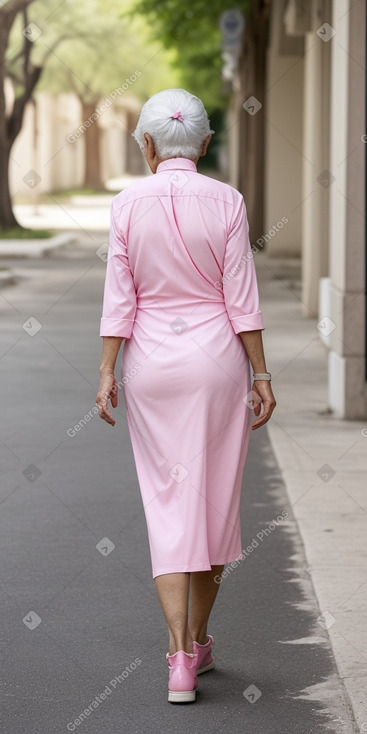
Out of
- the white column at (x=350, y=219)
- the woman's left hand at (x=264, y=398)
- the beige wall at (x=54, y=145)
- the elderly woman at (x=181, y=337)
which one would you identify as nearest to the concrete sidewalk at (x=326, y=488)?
the white column at (x=350, y=219)

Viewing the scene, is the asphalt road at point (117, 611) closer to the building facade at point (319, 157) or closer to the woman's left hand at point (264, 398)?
the woman's left hand at point (264, 398)

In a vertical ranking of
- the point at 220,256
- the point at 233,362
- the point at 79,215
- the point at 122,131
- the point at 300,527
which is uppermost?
the point at 220,256

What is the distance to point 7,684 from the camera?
15.6 ft

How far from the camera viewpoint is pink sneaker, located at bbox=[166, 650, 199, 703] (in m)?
4.53

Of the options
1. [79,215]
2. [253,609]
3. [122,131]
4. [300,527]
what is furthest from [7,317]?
[122,131]

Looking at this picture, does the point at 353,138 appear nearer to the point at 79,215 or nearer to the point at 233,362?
the point at 233,362

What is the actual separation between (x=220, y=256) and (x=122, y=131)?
3740 inches

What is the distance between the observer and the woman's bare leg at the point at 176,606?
14.9 ft

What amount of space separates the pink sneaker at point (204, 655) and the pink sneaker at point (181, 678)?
0.22 meters

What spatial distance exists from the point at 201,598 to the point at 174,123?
5.08ft

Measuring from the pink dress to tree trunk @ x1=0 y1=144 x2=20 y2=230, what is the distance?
2588 cm

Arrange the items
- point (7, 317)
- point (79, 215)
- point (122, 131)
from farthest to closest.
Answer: point (122, 131) → point (79, 215) → point (7, 317)

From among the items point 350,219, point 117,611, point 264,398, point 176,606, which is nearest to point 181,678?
point 176,606

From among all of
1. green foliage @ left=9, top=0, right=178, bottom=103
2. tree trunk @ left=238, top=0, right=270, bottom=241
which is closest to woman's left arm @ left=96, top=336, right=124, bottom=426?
tree trunk @ left=238, top=0, right=270, bottom=241
